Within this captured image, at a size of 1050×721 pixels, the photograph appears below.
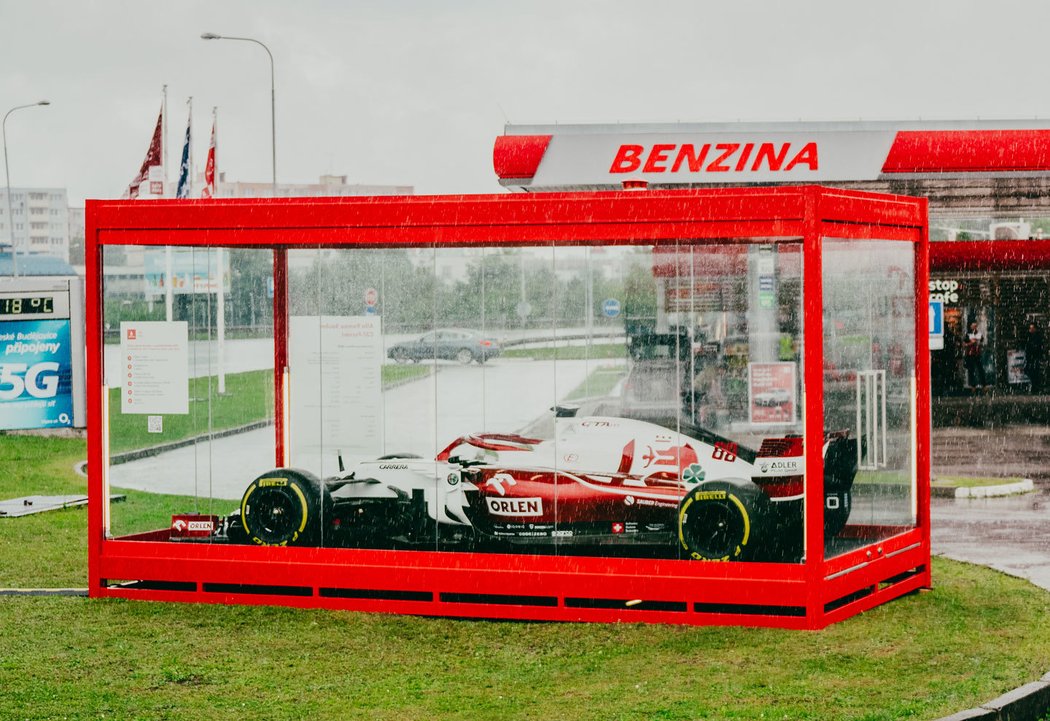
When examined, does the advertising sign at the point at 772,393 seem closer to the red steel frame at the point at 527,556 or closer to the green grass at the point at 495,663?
the red steel frame at the point at 527,556

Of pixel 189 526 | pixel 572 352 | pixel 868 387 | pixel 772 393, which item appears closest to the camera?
pixel 772 393

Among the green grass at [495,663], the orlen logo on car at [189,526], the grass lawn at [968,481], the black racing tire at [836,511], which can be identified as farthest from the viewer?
the grass lawn at [968,481]

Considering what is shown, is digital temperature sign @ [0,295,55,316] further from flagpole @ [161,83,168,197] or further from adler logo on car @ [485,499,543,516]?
flagpole @ [161,83,168,197]

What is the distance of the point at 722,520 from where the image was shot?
32.4 feet

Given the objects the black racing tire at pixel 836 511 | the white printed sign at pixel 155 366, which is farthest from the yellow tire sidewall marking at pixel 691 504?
the white printed sign at pixel 155 366

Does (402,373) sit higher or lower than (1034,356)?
lower

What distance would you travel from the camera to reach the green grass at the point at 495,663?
25.2 ft

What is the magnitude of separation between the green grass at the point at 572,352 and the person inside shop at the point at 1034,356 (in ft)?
83.1

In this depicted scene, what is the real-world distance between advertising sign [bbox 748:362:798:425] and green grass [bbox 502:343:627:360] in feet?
2.86

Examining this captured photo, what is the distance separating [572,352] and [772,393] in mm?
1337

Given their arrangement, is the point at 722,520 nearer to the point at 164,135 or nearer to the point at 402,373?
the point at 402,373

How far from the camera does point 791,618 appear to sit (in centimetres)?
960

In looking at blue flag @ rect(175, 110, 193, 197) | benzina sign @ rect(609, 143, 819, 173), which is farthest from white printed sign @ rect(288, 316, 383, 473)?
blue flag @ rect(175, 110, 193, 197)

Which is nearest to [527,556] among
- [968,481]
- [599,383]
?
[599,383]
